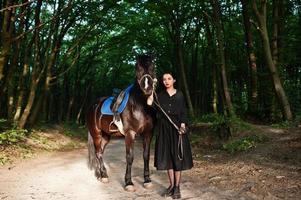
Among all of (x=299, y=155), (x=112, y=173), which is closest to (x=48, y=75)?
(x=112, y=173)

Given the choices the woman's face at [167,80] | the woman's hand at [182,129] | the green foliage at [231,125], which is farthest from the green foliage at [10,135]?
the green foliage at [231,125]

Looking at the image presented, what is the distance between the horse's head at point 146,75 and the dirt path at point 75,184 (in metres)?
1.86

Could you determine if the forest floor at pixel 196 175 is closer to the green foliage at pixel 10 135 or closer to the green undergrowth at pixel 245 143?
the green undergrowth at pixel 245 143

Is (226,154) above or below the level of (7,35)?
below

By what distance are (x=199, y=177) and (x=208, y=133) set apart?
21.0 ft

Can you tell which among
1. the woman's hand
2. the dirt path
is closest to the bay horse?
the dirt path

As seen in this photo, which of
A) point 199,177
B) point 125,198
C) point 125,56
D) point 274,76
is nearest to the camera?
point 125,198

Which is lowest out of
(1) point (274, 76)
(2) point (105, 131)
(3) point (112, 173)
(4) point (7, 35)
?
(3) point (112, 173)

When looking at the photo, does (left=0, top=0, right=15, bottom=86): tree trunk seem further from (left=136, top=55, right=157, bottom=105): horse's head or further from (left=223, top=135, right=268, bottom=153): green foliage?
(left=223, top=135, right=268, bottom=153): green foliage

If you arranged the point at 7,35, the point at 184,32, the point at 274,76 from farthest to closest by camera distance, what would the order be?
the point at 184,32, the point at 274,76, the point at 7,35

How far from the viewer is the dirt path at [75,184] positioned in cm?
664

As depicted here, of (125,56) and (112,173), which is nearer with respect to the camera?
(112,173)

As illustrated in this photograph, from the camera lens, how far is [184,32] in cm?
2570

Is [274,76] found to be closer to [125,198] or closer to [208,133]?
[208,133]
